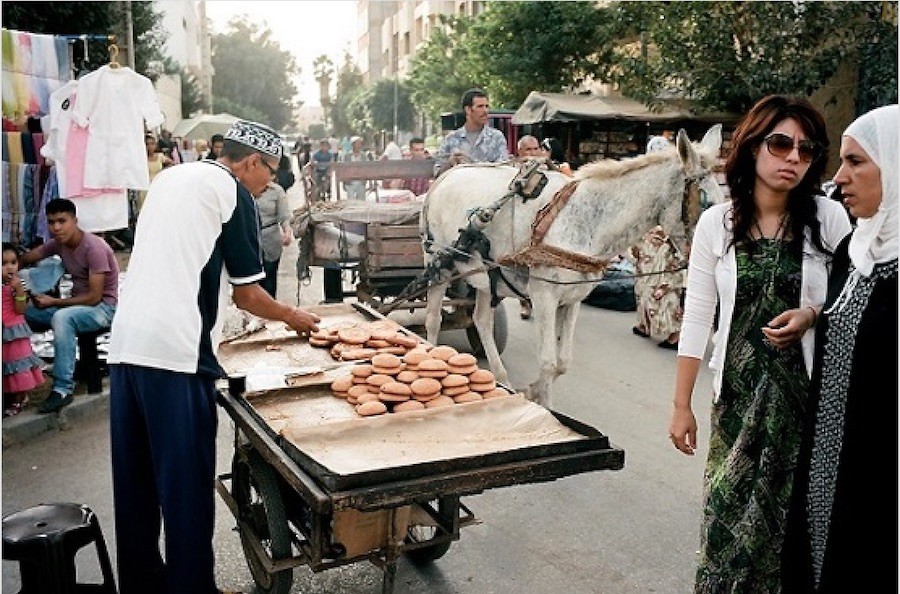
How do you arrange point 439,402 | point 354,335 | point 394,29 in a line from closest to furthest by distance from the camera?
1. point 439,402
2. point 354,335
3. point 394,29

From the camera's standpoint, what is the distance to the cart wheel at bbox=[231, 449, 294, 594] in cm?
303

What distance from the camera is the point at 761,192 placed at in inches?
101

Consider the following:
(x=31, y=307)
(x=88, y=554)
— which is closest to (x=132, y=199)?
(x=31, y=307)

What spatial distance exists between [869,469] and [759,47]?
12.1m

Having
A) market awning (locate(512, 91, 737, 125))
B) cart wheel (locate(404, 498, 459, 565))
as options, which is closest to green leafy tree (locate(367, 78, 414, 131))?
market awning (locate(512, 91, 737, 125))

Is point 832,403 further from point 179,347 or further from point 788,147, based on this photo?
point 179,347

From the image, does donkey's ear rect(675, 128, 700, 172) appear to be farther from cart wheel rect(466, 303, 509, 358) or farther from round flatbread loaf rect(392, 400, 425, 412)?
cart wheel rect(466, 303, 509, 358)

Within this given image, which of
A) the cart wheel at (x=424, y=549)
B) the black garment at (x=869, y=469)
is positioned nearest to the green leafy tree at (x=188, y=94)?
the cart wheel at (x=424, y=549)

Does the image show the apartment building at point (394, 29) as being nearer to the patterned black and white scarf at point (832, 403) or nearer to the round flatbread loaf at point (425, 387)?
the round flatbread loaf at point (425, 387)

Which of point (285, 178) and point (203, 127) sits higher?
point (203, 127)

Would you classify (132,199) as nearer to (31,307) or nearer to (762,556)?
(31,307)

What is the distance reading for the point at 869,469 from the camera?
2.10 metres

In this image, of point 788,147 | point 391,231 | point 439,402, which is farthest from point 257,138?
point 391,231

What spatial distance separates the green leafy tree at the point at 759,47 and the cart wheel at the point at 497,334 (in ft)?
24.7
